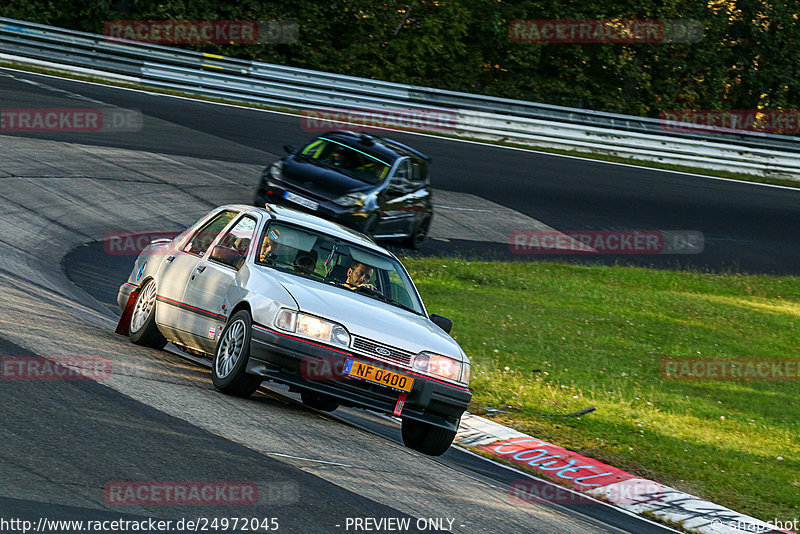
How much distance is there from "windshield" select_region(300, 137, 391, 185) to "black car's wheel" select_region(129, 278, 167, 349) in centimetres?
814

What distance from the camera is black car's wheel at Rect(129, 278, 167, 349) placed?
9.77 m

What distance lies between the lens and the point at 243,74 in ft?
98.0

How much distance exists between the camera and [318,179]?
1733 cm

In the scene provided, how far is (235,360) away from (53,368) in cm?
133

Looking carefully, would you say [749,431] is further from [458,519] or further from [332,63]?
[332,63]

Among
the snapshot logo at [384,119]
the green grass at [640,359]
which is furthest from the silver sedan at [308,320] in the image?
the snapshot logo at [384,119]

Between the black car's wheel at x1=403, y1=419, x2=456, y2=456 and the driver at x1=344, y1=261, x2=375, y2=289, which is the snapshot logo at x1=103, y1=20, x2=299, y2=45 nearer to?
the driver at x1=344, y1=261, x2=375, y2=289

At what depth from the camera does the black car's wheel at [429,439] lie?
8289mm

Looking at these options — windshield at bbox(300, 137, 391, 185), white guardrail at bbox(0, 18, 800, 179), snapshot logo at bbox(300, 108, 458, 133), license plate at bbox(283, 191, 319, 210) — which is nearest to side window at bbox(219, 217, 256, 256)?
license plate at bbox(283, 191, 319, 210)

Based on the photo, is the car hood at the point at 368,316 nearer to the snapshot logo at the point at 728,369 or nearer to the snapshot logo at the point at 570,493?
the snapshot logo at the point at 570,493

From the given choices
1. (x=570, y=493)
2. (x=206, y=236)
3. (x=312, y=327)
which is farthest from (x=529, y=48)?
(x=312, y=327)

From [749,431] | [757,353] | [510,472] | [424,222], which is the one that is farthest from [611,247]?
[510,472]

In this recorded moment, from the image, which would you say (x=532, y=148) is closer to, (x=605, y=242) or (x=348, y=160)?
(x=605, y=242)

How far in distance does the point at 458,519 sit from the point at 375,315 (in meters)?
2.27
